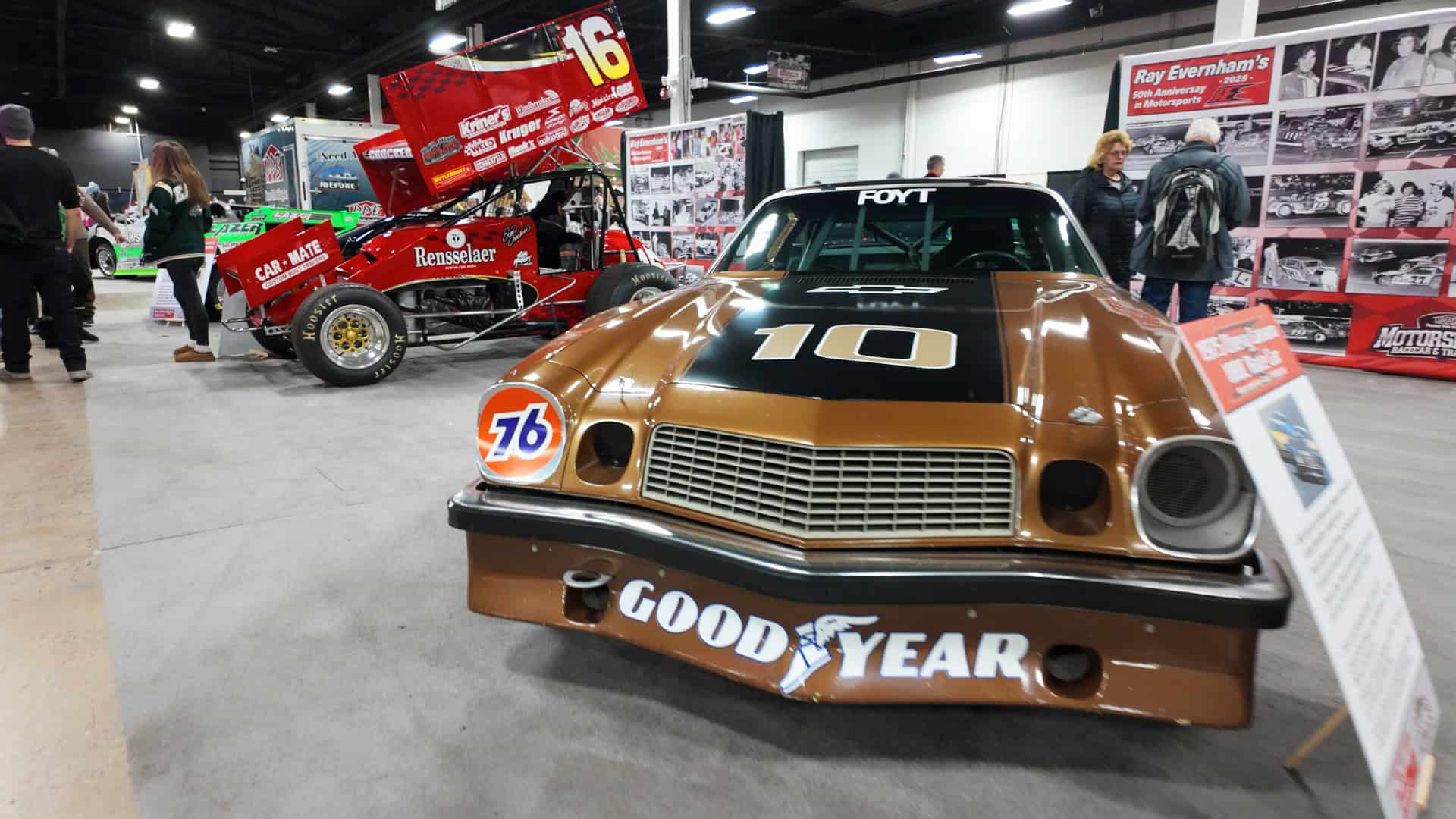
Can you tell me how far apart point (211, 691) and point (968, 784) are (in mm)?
1721

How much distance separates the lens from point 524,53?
5750 mm

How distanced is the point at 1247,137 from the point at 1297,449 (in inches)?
249

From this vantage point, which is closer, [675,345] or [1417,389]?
[675,345]

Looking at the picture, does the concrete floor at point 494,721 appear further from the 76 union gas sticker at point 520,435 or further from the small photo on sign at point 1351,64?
the small photo on sign at point 1351,64

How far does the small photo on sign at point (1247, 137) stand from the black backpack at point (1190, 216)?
238 centimetres

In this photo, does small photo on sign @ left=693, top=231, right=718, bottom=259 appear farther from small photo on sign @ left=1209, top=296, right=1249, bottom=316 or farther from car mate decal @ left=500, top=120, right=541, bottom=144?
small photo on sign @ left=1209, top=296, right=1249, bottom=316

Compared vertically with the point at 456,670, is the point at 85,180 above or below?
above

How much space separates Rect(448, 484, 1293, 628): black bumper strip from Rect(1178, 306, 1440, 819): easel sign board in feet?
0.42

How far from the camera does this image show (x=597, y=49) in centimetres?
600

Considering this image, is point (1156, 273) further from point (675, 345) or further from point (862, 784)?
point (862, 784)

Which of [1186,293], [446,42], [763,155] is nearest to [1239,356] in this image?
[1186,293]

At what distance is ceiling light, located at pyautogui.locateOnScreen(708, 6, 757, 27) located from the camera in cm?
1324

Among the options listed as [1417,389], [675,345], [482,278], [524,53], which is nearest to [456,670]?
[675,345]

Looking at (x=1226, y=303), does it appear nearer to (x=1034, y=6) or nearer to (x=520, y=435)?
(x=520, y=435)
